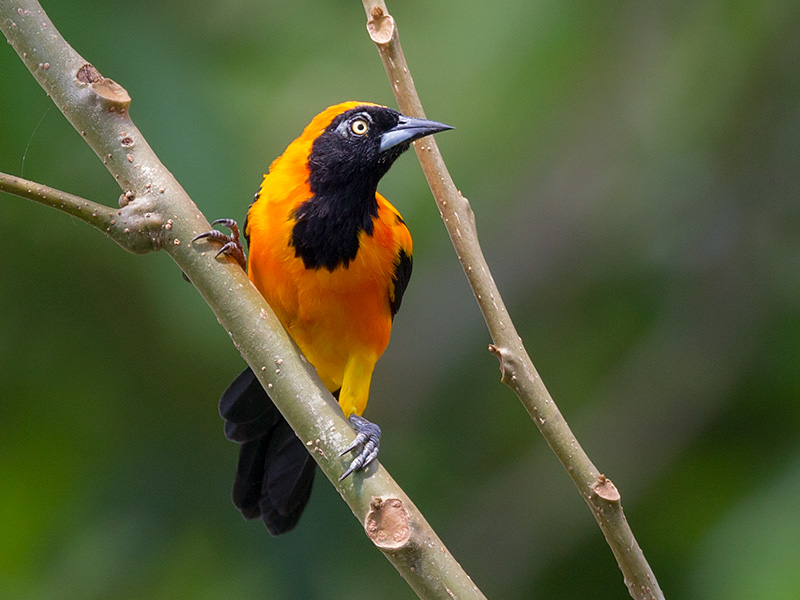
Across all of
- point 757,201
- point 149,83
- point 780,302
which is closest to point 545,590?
point 780,302

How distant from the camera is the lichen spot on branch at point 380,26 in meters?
2.11

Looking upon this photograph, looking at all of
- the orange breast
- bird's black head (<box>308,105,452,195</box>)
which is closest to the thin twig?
the orange breast

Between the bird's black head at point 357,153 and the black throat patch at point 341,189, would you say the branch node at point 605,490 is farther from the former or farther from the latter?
the bird's black head at point 357,153

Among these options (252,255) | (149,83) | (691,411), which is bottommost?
(691,411)

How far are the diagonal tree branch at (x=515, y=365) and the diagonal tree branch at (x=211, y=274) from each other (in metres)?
0.34

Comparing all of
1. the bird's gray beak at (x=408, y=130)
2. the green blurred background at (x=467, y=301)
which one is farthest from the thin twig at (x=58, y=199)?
the green blurred background at (x=467, y=301)

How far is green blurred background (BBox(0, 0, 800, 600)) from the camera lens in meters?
3.80

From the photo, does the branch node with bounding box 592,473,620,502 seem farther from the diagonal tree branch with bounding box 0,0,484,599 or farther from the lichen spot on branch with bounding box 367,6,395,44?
the lichen spot on branch with bounding box 367,6,395,44

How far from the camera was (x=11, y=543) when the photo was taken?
3.80m

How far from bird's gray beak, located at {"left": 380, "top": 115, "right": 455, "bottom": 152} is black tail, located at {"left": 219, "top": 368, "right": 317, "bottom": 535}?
0.98 m

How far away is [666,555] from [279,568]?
66.6 inches

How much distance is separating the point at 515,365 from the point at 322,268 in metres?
1.04

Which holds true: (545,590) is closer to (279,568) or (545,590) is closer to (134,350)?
(279,568)

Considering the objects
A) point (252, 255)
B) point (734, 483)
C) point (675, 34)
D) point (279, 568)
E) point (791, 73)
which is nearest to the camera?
point (252, 255)
